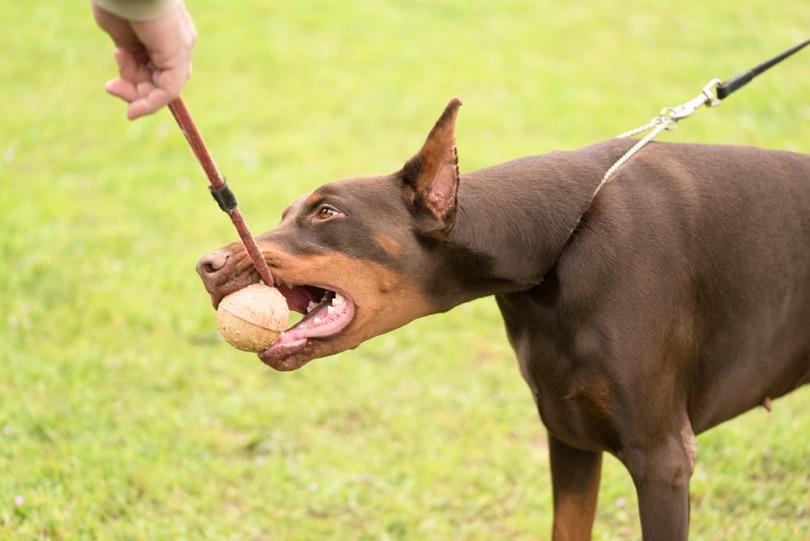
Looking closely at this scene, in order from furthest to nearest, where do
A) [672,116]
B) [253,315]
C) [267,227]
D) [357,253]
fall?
[267,227] → [672,116] → [357,253] → [253,315]

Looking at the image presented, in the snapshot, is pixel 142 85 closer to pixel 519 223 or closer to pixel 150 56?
pixel 150 56

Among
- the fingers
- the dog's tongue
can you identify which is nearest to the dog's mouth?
the dog's tongue

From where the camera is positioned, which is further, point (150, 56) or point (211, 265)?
point (211, 265)

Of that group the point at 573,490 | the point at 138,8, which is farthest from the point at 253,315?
the point at 573,490

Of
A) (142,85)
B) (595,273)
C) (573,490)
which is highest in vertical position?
(142,85)

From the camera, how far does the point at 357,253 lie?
325 cm

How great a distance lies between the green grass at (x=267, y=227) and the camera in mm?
4707

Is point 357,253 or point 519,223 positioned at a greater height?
point 357,253

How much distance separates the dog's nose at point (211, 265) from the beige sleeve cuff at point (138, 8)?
1.00 m

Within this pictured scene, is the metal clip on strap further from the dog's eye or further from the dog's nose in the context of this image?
the dog's eye

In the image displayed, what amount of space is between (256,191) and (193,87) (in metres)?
2.81

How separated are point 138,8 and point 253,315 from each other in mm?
1132

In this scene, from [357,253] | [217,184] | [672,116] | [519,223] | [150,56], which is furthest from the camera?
[672,116]

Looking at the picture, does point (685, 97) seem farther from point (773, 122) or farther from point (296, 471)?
point (296, 471)
